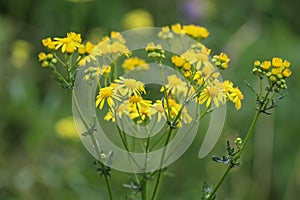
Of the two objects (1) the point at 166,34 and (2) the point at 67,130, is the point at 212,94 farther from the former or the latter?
(2) the point at 67,130

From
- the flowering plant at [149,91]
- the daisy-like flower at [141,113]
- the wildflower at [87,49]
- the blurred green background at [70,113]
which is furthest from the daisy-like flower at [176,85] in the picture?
the blurred green background at [70,113]

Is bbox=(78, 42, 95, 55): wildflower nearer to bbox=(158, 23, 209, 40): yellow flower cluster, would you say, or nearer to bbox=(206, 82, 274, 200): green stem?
bbox=(158, 23, 209, 40): yellow flower cluster

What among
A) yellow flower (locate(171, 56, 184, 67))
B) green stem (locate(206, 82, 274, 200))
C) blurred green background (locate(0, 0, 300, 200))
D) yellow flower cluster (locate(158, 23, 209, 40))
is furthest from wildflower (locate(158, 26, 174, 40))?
blurred green background (locate(0, 0, 300, 200))

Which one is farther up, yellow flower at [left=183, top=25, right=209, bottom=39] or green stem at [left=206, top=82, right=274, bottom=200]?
yellow flower at [left=183, top=25, right=209, bottom=39]

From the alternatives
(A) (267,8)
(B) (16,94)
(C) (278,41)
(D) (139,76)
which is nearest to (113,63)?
(D) (139,76)

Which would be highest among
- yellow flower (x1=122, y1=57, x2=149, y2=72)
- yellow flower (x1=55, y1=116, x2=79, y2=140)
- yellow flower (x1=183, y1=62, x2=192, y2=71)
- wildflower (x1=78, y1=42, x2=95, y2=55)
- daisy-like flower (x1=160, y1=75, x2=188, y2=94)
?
yellow flower (x1=55, y1=116, x2=79, y2=140)

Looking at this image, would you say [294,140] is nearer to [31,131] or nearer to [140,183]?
[31,131]

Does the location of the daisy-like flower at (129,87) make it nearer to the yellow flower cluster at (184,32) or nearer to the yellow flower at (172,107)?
the yellow flower at (172,107)
